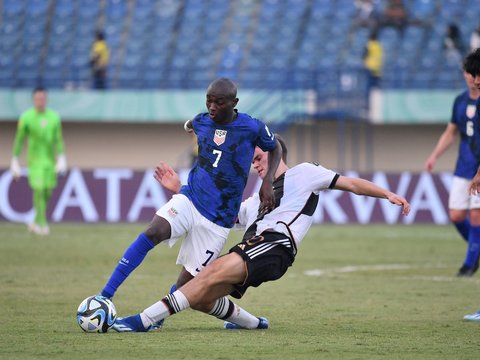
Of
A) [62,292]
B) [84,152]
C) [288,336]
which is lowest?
[84,152]

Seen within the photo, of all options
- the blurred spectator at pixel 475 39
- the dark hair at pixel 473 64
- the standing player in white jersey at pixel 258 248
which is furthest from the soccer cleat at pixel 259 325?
the blurred spectator at pixel 475 39

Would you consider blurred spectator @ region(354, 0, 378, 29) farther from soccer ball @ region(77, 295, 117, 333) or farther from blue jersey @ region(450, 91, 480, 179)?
soccer ball @ region(77, 295, 117, 333)

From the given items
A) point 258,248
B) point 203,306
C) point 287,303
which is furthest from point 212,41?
point 203,306

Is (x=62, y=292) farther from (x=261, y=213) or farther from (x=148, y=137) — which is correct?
(x=148, y=137)

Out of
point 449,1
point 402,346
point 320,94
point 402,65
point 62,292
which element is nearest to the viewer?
point 402,346

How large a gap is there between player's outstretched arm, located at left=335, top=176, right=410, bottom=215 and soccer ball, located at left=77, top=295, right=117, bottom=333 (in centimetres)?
216

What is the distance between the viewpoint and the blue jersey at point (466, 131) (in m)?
12.8

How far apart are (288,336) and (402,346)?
3.22 ft

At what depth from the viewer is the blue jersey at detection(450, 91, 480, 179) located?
1283 centimetres

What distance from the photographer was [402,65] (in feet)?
94.2

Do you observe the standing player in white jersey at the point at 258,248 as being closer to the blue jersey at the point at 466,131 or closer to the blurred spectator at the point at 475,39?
the blue jersey at the point at 466,131

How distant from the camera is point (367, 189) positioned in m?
8.28

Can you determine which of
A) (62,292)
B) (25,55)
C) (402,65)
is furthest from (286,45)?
(62,292)

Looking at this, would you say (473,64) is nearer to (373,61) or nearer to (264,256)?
(264,256)
